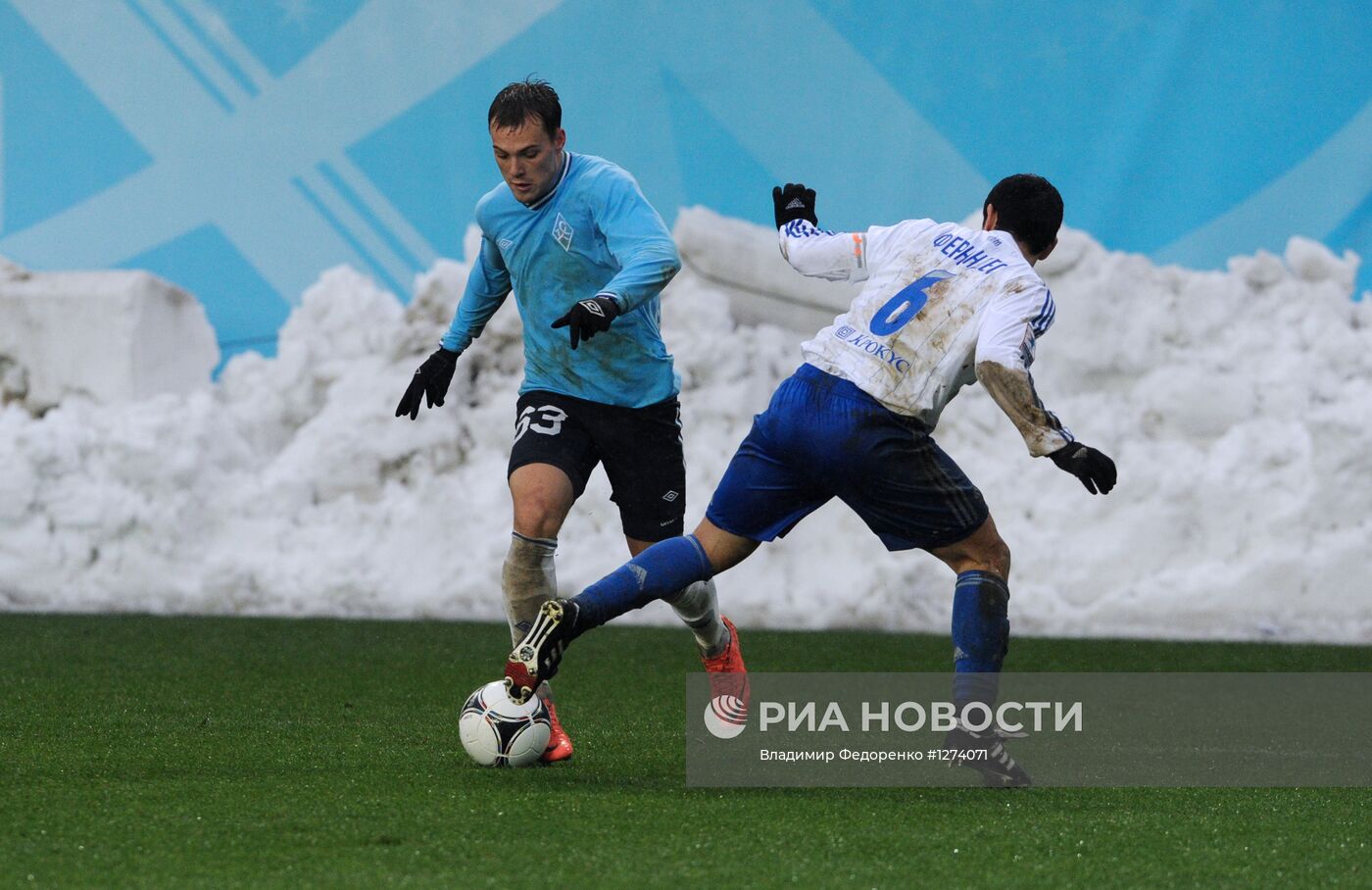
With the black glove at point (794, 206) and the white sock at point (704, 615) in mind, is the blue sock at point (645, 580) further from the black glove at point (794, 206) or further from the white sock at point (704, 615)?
the black glove at point (794, 206)

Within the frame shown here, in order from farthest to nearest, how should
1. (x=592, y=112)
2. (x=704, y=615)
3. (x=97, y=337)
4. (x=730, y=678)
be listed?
(x=97, y=337) → (x=592, y=112) → (x=730, y=678) → (x=704, y=615)

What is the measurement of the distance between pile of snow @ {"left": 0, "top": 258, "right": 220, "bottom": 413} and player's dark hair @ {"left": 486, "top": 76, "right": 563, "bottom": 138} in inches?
208

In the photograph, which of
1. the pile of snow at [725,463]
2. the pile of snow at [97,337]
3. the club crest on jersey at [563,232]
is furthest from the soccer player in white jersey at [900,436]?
the pile of snow at [97,337]

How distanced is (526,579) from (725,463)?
Answer: 4.63 meters

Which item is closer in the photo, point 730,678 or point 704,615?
point 704,615

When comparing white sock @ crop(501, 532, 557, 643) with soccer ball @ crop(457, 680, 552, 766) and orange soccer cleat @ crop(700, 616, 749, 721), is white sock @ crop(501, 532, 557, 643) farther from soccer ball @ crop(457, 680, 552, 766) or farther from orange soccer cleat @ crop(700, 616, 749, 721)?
orange soccer cleat @ crop(700, 616, 749, 721)

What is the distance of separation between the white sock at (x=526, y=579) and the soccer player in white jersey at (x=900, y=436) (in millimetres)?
424

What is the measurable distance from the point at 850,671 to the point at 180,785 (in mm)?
3858

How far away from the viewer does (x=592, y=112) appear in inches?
361

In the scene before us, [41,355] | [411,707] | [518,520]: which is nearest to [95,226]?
[41,355]

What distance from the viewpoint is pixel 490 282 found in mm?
4852

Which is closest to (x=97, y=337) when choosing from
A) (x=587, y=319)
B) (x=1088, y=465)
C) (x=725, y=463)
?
(x=725, y=463)

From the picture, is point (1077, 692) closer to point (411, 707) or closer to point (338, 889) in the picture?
point (411, 707)

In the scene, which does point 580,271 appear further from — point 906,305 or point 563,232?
point 906,305
